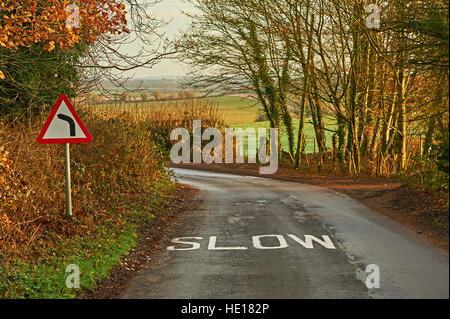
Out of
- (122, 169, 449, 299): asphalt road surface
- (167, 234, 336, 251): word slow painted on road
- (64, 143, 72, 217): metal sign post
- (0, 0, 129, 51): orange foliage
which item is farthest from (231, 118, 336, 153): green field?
(64, 143, 72, 217): metal sign post

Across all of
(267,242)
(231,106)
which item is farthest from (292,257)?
(231,106)

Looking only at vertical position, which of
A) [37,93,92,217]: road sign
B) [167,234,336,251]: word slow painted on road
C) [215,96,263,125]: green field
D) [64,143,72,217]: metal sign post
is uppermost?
[215,96,263,125]: green field

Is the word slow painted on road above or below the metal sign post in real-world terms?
below

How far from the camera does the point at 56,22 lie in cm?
1169

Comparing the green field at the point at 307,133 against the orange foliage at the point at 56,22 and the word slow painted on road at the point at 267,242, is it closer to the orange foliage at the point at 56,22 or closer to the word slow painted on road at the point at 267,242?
the orange foliage at the point at 56,22

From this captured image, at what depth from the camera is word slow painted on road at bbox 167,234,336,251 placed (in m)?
10.3

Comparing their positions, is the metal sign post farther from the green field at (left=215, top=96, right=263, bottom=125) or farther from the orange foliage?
the green field at (left=215, top=96, right=263, bottom=125)

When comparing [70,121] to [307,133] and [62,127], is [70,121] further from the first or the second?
[307,133]

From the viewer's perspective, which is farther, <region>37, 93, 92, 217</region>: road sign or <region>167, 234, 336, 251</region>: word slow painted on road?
<region>37, 93, 92, 217</region>: road sign

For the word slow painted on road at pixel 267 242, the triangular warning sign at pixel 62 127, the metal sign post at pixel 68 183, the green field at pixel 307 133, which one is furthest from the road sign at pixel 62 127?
the green field at pixel 307 133

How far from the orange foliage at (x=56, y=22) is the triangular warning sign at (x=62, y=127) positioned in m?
1.22

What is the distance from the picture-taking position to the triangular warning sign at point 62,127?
1084cm

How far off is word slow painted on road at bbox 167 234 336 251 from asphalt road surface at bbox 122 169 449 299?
2 centimetres
